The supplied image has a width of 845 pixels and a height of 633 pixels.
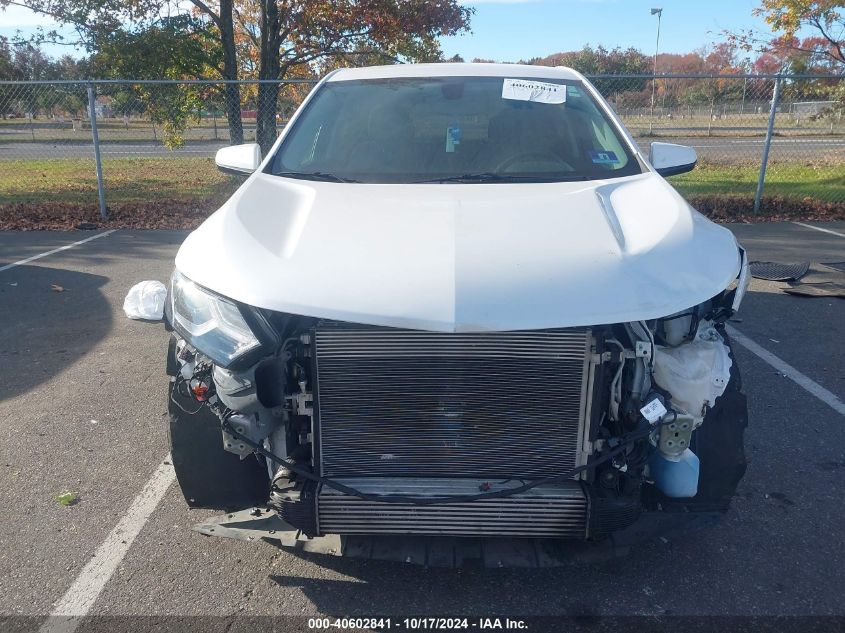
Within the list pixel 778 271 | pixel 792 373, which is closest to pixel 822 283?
pixel 778 271

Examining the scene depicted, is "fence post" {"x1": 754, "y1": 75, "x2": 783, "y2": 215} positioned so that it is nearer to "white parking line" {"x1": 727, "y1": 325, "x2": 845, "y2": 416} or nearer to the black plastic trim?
"white parking line" {"x1": 727, "y1": 325, "x2": 845, "y2": 416}

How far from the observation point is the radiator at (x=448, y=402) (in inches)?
86.4

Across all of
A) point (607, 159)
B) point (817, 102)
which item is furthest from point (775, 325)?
point (817, 102)

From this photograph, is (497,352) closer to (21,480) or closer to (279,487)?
(279,487)

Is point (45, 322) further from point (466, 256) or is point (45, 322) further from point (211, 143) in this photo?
point (211, 143)

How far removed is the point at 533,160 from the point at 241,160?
162 cm

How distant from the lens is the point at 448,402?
7.45 ft

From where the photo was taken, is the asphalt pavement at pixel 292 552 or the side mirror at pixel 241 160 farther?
the side mirror at pixel 241 160

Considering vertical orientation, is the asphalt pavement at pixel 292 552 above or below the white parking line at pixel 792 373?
below

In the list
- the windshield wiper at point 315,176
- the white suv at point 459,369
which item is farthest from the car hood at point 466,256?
the windshield wiper at point 315,176

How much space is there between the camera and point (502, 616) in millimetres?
2498

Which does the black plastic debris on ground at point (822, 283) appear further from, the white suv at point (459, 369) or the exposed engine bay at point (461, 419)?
the exposed engine bay at point (461, 419)

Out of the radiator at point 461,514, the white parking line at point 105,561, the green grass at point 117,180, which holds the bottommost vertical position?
the white parking line at point 105,561

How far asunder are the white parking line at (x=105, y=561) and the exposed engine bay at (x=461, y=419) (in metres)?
0.82
